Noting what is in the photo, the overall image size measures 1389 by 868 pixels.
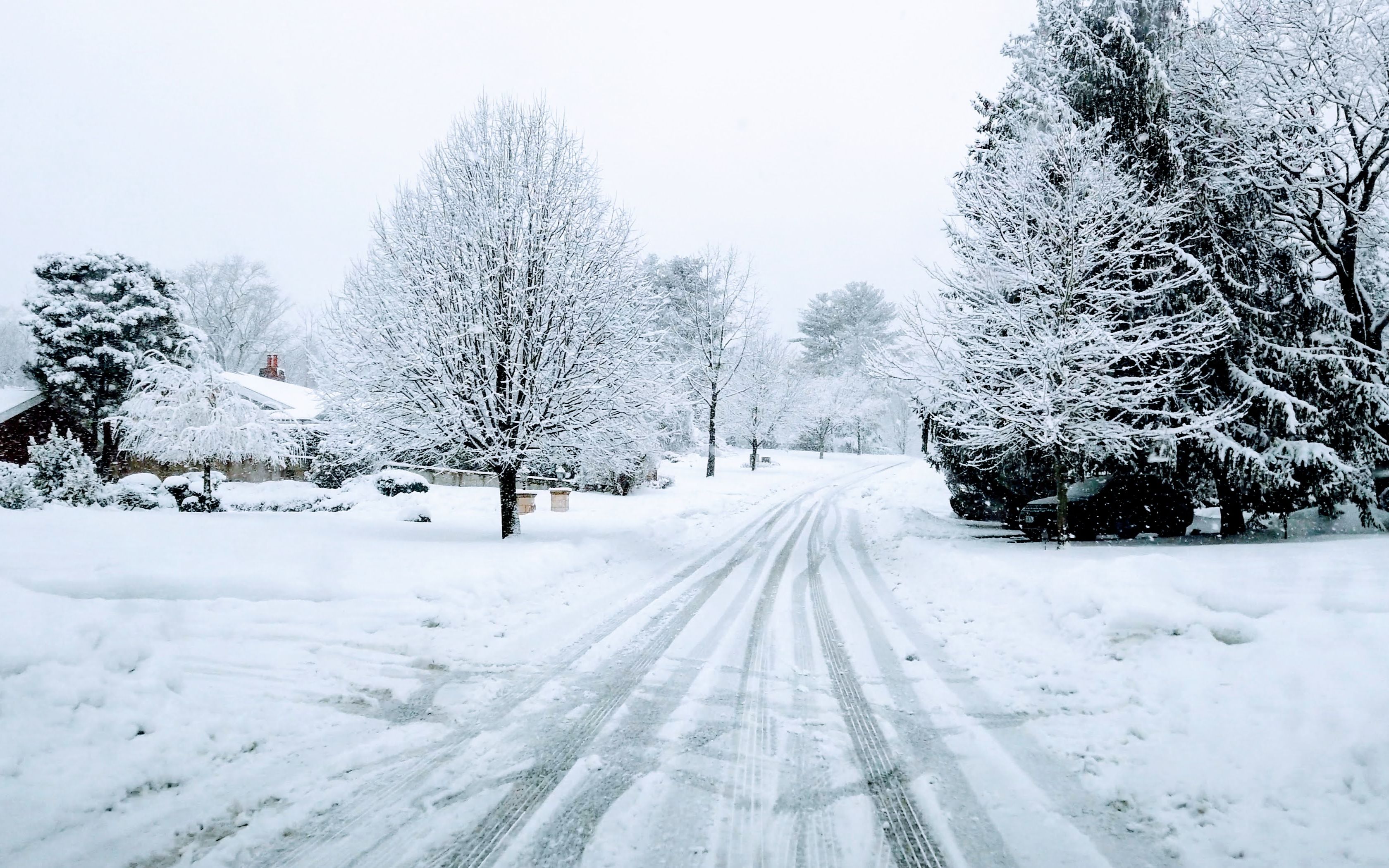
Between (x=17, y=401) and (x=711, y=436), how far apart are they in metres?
28.6

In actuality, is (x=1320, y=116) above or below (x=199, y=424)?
above

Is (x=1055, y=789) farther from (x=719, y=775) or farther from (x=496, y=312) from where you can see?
(x=496, y=312)

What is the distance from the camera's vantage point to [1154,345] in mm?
9719

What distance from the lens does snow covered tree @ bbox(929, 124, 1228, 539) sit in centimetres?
1005

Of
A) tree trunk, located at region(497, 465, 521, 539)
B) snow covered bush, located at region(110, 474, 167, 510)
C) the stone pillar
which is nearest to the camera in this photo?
tree trunk, located at region(497, 465, 521, 539)

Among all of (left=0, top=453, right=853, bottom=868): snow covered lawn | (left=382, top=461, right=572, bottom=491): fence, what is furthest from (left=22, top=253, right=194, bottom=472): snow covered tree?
(left=0, top=453, right=853, bottom=868): snow covered lawn

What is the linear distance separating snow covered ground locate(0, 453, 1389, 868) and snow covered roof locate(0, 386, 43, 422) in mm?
20035

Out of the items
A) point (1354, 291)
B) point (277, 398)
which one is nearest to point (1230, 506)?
point (1354, 291)

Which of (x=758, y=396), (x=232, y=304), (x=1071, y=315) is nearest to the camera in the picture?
(x=1071, y=315)

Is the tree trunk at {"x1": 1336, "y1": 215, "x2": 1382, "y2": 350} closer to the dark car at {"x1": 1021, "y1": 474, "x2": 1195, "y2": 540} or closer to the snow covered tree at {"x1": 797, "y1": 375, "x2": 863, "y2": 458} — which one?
the dark car at {"x1": 1021, "y1": 474, "x2": 1195, "y2": 540}

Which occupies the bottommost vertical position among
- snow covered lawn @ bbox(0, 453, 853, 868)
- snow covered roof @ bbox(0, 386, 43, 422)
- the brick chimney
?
snow covered lawn @ bbox(0, 453, 853, 868)

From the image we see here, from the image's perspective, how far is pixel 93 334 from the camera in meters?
23.8

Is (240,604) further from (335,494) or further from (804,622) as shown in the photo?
(335,494)

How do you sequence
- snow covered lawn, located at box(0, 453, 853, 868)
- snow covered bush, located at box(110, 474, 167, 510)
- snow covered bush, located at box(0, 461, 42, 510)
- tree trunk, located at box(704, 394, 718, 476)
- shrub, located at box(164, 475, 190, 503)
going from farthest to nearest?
tree trunk, located at box(704, 394, 718, 476) → shrub, located at box(164, 475, 190, 503) → snow covered bush, located at box(110, 474, 167, 510) → snow covered bush, located at box(0, 461, 42, 510) → snow covered lawn, located at box(0, 453, 853, 868)
